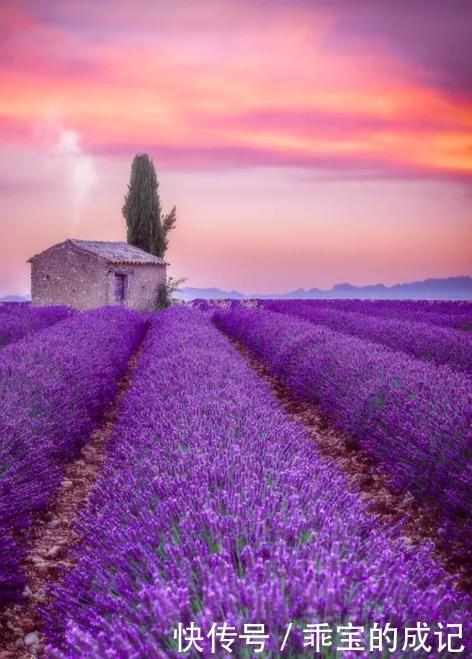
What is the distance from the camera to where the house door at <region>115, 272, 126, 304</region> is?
80.9 ft

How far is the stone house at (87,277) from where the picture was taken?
2411 centimetres

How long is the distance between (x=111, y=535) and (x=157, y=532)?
26cm

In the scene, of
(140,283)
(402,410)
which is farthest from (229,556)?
(140,283)

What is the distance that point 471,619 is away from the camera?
1.84 meters

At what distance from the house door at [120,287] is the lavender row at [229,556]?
2162cm

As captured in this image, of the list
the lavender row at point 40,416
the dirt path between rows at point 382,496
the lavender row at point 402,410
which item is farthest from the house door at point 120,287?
the dirt path between rows at point 382,496

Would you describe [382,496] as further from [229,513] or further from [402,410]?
[229,513]

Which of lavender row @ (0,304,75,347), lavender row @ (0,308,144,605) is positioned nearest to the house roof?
lavender row @ (0,304,75,347)

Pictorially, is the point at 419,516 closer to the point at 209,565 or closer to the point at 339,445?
the point at 339,445

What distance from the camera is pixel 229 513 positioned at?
2172mm

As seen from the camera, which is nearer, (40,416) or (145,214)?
(40,416)

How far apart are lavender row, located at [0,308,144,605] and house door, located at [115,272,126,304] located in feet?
51.9

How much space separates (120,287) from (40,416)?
20.6 meters

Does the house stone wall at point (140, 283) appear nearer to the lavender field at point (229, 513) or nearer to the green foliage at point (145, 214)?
the green foliage at point (145, 214)
